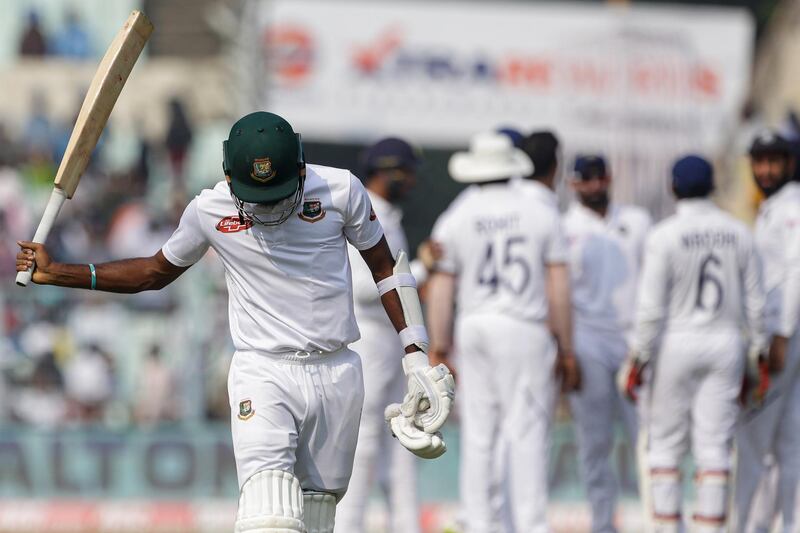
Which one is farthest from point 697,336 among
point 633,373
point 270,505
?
point 270,505

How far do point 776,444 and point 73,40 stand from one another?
509 inches

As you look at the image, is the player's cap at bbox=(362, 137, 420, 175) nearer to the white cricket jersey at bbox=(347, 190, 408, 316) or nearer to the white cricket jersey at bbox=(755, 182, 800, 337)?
the white cricket jersey at bbox=(347, 190, 408, 316)

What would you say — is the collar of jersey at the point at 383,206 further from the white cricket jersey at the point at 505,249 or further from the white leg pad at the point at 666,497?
the white leg pad at the point at 666,497

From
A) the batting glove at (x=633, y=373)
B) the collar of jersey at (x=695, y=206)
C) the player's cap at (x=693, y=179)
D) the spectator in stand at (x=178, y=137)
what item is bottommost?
the batting glove at (x=633, y=373)

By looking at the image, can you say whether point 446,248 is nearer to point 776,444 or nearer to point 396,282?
point 776,444

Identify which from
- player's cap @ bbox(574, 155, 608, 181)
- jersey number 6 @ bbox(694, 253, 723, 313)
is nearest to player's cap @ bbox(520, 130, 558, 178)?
player's cap @ bbox(574, 155, 608, 181)

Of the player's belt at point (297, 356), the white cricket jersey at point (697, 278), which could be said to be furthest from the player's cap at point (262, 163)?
the white cricket jersey at point (697, 278)

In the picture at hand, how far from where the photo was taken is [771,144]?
8.23 m

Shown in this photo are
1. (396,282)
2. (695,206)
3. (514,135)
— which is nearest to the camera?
(396,282)

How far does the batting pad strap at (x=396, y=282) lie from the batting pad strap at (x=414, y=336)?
17 cm

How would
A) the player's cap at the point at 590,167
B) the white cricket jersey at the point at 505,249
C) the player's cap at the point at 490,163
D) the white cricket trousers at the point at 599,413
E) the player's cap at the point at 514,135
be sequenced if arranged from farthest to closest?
1. the player's cap at the point at 514,135
2. the player's cap at the point at 590,167
3. the white cricket trousers at the point at 599,413
4. the player's cap at the point at 490,163
5. the white cricket jersey at the point at 505,249

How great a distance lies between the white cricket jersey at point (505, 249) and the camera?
8.04 meters

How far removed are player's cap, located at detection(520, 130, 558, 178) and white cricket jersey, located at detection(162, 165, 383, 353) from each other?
325cm

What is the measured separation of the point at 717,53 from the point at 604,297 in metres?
11.4
